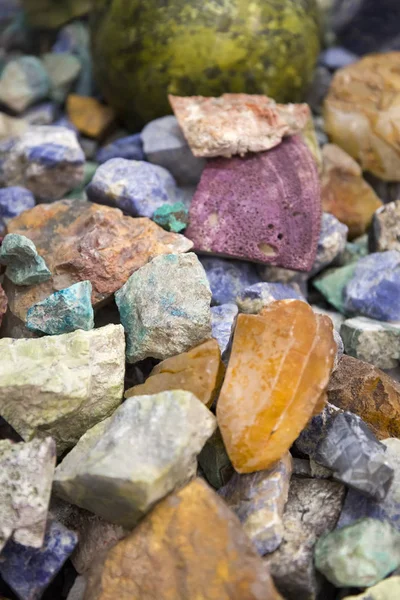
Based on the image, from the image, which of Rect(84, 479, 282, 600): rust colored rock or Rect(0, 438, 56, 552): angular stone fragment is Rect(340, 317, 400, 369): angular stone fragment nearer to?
Rect(84, 479, 282, 600): rust colored rock

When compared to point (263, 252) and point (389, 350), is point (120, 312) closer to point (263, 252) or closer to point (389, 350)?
point (263, 252)

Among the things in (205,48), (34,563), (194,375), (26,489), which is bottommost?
(34,563)

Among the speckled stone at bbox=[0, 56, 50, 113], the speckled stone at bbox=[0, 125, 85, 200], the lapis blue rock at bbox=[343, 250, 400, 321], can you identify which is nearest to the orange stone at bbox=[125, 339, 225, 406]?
the lapis blue rock at bbox=[343, 250, 400, 321]

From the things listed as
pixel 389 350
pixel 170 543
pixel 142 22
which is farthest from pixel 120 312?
pixel 142 22

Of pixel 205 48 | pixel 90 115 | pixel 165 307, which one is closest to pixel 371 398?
pixel 165 307

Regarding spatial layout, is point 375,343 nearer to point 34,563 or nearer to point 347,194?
point 347,194

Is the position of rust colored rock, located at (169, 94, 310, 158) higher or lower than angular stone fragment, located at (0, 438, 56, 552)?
higher

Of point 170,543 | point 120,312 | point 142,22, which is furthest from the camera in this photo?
point 142,22
